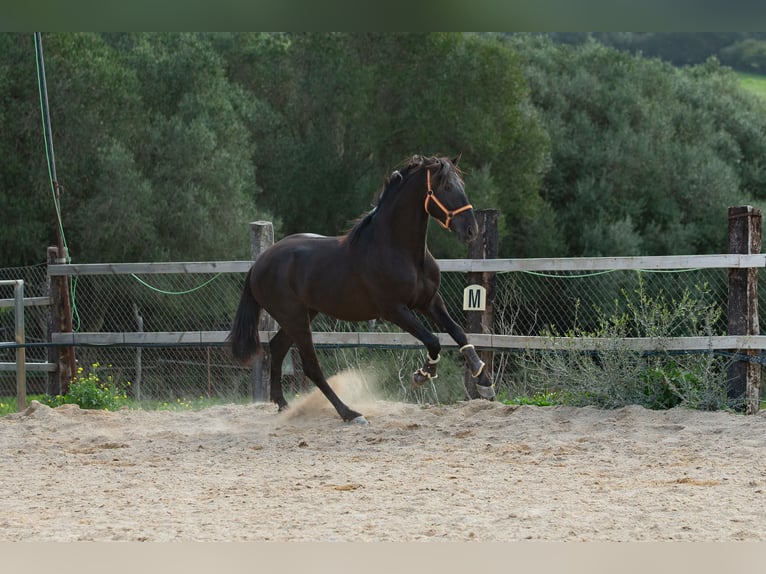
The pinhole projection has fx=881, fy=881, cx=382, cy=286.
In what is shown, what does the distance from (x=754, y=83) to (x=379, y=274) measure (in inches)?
1210

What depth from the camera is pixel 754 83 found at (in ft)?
108

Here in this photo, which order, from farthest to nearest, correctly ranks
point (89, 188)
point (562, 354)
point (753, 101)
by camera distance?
1. point (753, 101)
2. point (89, 188)
3. point (562, 354)

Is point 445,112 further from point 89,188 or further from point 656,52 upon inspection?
point 656,52

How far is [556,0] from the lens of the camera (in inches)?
45.1

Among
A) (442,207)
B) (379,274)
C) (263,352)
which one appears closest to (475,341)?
(379,274)

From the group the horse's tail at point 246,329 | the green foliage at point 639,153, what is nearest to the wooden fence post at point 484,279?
the horse's tail at point 246,329

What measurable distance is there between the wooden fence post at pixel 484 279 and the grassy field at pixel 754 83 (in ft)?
86.7

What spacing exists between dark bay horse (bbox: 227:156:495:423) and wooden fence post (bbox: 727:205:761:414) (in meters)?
1.89

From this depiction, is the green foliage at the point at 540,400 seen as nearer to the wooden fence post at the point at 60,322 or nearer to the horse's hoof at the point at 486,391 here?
the horse's hoof at the point at 486,391

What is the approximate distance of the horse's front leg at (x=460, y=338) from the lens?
636cm

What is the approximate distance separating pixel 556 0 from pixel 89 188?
20.7 metres

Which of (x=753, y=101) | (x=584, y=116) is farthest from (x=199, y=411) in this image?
(x=753, y=101)

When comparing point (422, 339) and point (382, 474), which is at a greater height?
point (422, 339)

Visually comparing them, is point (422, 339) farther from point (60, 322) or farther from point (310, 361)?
point (60, 322)
